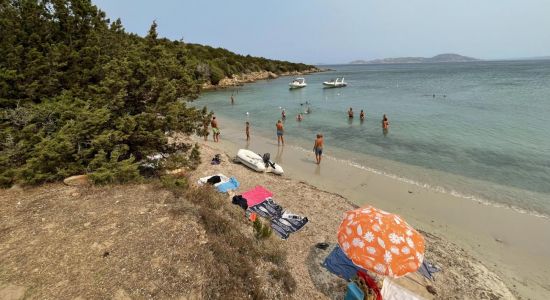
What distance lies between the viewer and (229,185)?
10.4 metres

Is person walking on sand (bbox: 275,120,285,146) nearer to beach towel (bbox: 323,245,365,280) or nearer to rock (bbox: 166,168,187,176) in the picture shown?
rock (bbox: 166,168,187,176)

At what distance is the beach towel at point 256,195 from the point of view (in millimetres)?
9328

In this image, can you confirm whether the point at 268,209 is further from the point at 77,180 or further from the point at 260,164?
the point at 77,180

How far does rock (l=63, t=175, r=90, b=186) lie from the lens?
7910 mm

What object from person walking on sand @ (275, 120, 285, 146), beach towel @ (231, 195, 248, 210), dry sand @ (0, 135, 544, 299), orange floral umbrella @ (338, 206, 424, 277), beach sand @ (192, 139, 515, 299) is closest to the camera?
dry sand @ (0, 135, 544, 299)

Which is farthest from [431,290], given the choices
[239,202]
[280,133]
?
[280,133]

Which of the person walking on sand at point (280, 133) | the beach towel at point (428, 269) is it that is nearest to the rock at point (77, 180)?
the beach towel at point (428, 269)

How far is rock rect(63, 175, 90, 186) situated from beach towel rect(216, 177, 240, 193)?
395cm

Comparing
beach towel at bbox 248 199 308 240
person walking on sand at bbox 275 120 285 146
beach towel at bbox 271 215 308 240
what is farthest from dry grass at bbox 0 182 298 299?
person walking on sand at bbox 275 120 285 146

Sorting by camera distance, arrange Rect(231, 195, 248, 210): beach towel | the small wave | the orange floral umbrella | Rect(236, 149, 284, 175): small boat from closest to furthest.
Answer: the orange floral umbrella → Rect(231, 195, 248, 210): beach towel → the small wave → Rect(236, 149, 284, 175): small boat

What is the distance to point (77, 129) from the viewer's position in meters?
8.22

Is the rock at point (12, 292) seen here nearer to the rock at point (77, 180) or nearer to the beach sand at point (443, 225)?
the rock at point (77, 180)

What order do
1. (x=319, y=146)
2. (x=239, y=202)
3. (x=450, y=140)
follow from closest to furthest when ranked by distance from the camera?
(x=239, y=202), (x=319, y=146), (x=450, y=140)

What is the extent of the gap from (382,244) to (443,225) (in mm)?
4999
